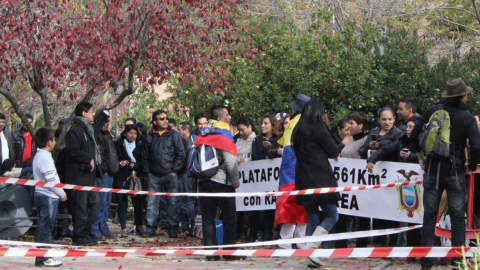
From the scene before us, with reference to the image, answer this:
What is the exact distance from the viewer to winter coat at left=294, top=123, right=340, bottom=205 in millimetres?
7168

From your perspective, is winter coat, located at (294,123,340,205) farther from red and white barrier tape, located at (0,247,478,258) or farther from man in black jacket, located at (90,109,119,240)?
man in black jacket, located at (90,109,119,240)

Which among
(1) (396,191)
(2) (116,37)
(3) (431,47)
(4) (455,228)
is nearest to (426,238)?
(4) (455,228)

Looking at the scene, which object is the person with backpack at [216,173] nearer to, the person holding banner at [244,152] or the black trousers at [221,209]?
the black trousers at [221,209]

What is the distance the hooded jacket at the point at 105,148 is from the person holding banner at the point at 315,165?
450cm

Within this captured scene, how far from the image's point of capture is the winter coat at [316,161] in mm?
7168

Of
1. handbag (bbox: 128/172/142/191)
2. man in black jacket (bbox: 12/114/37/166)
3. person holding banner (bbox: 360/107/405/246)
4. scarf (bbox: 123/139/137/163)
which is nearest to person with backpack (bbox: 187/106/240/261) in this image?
person holding banner (bbox: 360/107/405/246)

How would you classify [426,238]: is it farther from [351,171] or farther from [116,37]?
[116,37]

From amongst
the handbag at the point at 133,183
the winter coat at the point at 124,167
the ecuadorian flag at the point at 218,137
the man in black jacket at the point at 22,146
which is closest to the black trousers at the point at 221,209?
the ecuadorian flag at the point at 218,137

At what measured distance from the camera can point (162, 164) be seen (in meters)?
10.9

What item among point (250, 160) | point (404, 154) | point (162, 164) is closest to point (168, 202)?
point (162, 164)

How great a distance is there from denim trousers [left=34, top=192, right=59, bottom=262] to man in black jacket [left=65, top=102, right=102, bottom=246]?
5.06 ft

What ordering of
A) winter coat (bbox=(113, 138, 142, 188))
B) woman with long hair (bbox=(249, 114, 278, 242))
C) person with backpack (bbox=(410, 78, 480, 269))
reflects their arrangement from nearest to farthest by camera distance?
person with backpack (bbox=(410, 78, 480, 269)) < woman with long hair (bbox=(249, 114, 278, 242)) < winter coat (bbox=(113, 138, 142, 188))

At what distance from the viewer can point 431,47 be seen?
26.2m

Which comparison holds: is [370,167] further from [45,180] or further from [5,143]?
[5,143]
